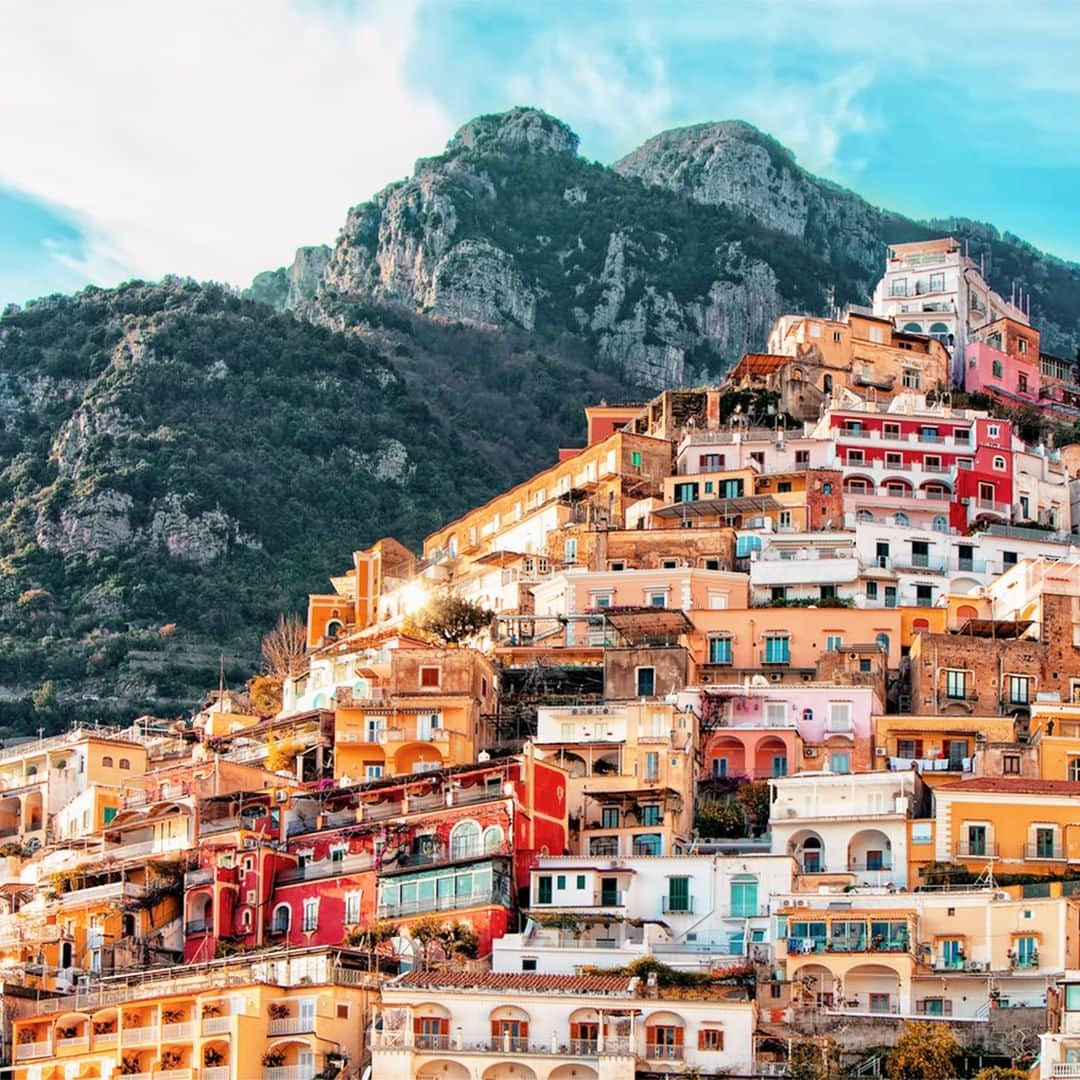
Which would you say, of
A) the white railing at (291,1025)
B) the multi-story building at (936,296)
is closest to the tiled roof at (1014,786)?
the white railing at (291,1025)

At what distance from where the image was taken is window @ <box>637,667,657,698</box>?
7788 centimetres

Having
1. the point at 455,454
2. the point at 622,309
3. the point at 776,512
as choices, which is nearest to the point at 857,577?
the point at 776,512

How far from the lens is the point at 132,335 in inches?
5881

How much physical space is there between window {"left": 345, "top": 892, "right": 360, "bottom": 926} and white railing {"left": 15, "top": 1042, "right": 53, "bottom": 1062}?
8.02m

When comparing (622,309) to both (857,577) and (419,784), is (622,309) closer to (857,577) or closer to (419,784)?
(857,577)

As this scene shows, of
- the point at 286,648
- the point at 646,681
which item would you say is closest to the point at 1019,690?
the point at 646,681

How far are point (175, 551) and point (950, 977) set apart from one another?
7752 cm

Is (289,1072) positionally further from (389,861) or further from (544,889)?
(544,889)

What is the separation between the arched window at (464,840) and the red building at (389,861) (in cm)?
4

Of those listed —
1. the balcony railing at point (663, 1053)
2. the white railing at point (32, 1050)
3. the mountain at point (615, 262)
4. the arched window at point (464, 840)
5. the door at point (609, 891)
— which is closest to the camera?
the balcony railing at point (663, 1053)

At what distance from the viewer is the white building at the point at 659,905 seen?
202ft

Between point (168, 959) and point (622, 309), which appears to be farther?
point (622, 309)

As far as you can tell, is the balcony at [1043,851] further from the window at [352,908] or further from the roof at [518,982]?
the window at [352,908]

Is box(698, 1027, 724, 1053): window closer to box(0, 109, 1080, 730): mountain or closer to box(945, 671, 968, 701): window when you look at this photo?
box(945, 671, 968, 701): window
